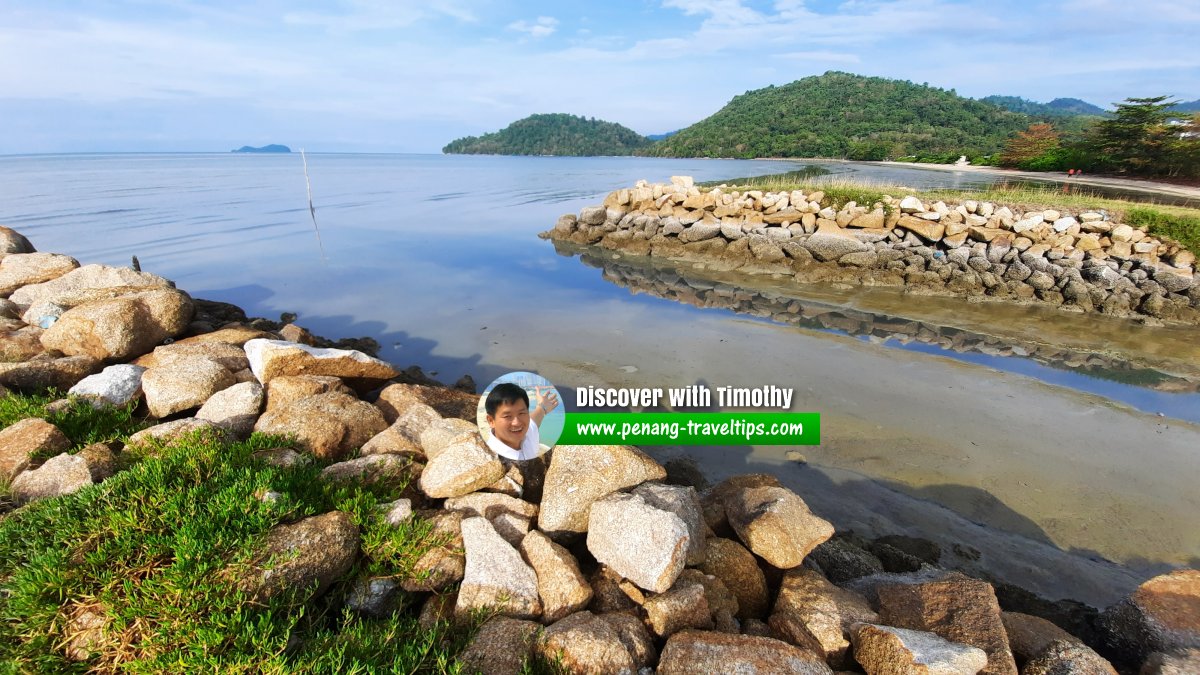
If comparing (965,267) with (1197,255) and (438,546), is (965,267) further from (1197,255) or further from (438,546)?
(438,546)

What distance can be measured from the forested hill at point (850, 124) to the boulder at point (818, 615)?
256 feet

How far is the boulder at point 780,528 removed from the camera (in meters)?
3.54

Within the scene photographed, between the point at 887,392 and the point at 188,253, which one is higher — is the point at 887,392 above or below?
below

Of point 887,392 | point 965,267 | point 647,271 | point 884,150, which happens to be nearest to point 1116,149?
point 965,267

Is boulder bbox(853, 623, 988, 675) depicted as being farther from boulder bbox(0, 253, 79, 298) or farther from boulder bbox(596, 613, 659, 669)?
boulder bbox(0, 253, 79, 298)

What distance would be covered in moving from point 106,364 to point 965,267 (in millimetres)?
17795

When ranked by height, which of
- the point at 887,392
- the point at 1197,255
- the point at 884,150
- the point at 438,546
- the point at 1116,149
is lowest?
the point at 887,392

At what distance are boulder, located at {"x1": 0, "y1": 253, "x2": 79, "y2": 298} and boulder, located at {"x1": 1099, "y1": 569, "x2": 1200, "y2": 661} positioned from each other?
13665 mm

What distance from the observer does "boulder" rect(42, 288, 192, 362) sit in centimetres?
592

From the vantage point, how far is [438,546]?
316 cm

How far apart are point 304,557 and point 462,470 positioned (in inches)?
41.4

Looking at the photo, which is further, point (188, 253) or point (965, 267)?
point (188, 253)

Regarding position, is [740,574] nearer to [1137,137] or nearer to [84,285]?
[84,285]

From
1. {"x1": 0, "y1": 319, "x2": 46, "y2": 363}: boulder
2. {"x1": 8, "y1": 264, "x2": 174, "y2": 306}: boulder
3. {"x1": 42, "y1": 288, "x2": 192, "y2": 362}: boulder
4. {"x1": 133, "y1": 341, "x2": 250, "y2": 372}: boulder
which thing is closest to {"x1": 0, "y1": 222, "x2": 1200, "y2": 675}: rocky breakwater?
{"x1": 133, "y1": 341, "x2": 250, "y2": 372}: boulder
